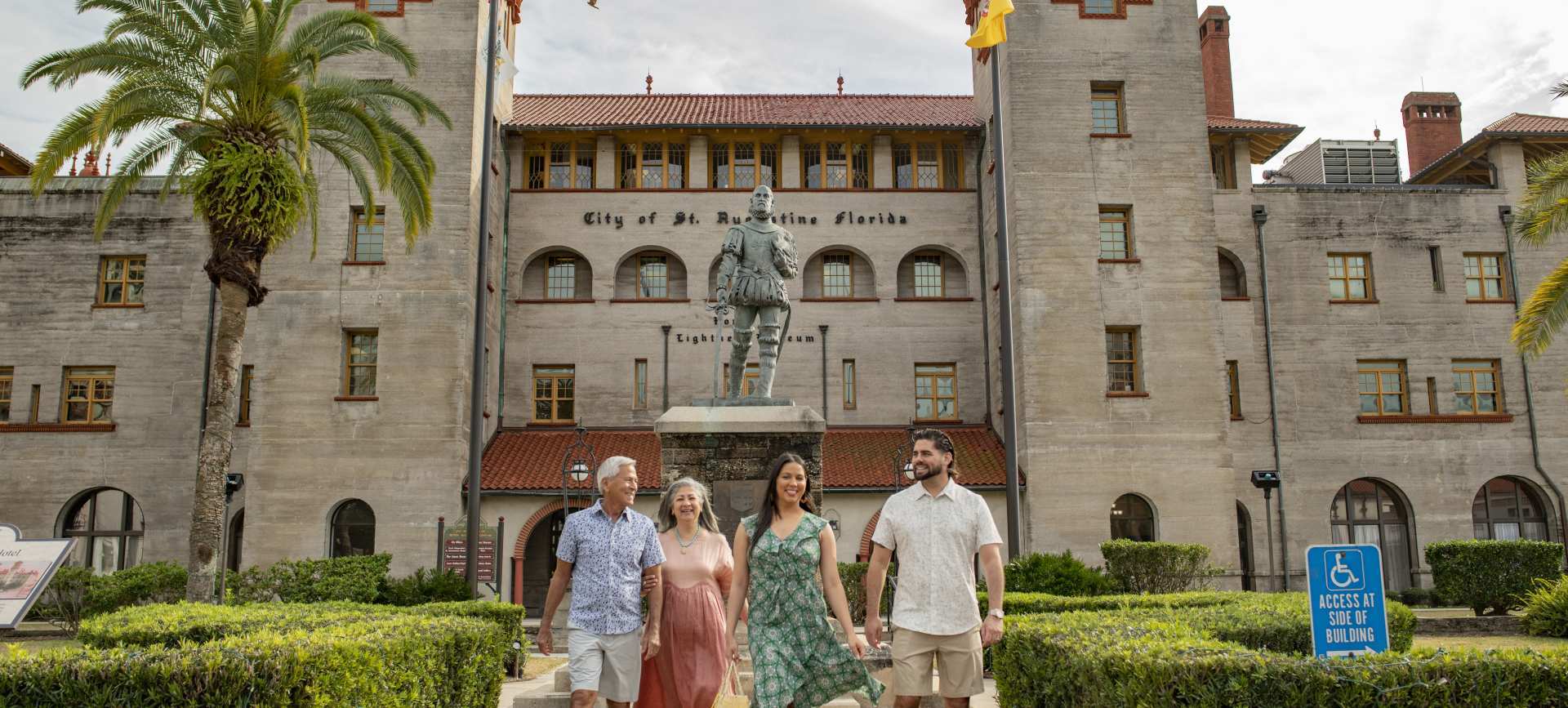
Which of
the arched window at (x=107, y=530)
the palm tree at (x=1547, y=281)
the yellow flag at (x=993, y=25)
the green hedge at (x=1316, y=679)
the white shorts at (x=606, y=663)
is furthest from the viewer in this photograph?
the arched window at (x=107, y=530)

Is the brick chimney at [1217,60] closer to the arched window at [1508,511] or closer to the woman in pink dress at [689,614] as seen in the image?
the arched window at [1508,511]

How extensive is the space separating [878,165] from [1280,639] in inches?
900

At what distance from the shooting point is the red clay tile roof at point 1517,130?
1211 inches

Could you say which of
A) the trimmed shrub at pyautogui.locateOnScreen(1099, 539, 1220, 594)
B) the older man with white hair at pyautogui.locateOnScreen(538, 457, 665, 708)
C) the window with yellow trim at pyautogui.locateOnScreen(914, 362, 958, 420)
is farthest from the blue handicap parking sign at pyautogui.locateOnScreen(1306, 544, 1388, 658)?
the window with yellow trim at pyautogui.locateOnScreen(914, 362, 958, 420)

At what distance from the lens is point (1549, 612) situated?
58.1 ft

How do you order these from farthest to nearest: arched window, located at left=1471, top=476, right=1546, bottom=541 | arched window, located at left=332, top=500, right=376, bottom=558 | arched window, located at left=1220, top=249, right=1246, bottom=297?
arched window, located at left=1220, top=249, right=1246, bottom=297 → arched window, located at left=1471, top=476, right=1546, bottom=541 → arched window, located at left=332, top=500, right=376, bottom=558

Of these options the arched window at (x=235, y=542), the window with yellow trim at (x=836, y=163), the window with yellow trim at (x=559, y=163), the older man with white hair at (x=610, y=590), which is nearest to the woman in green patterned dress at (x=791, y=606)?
the older man with white hair at (x=610, y=590)

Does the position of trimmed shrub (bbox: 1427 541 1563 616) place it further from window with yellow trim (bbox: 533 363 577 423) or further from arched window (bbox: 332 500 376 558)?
arched window (bbox: 332 500 376 558)

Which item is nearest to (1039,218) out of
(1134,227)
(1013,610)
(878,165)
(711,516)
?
(1134,227)

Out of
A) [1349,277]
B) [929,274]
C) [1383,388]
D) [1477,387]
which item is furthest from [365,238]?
[1477,387]

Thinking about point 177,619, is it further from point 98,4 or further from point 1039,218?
Result: point 1039,218

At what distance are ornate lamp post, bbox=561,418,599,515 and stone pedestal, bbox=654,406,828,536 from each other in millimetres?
9461

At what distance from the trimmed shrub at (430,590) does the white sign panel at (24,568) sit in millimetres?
5203

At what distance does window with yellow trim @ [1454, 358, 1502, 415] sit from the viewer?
30.2 meters
